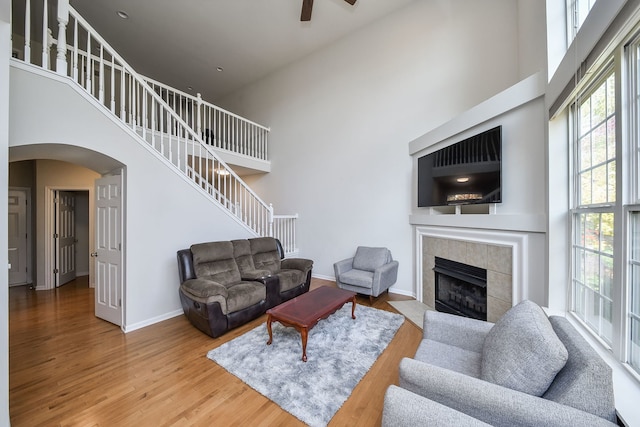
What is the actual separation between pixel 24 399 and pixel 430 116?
5370mm

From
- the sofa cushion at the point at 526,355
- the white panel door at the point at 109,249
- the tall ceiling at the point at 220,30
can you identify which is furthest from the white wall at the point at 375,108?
the white panel door at the point at 109,249

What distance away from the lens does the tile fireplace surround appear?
2.36 meters

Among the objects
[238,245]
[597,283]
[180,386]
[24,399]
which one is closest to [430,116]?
[597,283]

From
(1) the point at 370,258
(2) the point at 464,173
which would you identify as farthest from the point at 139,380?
(2) the point at 464,173

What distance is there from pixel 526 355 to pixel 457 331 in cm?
67

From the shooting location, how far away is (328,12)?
14.4 ft

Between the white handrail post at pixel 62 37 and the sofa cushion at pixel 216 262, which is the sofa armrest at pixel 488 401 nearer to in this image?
the sofa cushion at pixel 216 262

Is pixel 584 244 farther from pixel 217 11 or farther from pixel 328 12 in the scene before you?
pixel 217 11

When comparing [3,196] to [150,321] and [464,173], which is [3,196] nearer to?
[150,321]

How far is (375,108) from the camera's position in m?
4.55

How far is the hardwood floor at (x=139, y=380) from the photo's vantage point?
5.55 ft

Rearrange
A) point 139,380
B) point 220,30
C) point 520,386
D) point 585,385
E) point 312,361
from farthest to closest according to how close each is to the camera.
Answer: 1. point 220,30
2. point 312,361
3. point 139,380
4. point 520,386
5. point 585,385

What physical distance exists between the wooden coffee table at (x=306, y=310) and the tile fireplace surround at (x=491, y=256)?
56.0 inches

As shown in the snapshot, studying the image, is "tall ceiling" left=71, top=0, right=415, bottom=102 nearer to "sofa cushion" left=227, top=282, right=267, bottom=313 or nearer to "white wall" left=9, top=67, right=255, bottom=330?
"white wall" left=9, top=67, right=255, bottom=330
